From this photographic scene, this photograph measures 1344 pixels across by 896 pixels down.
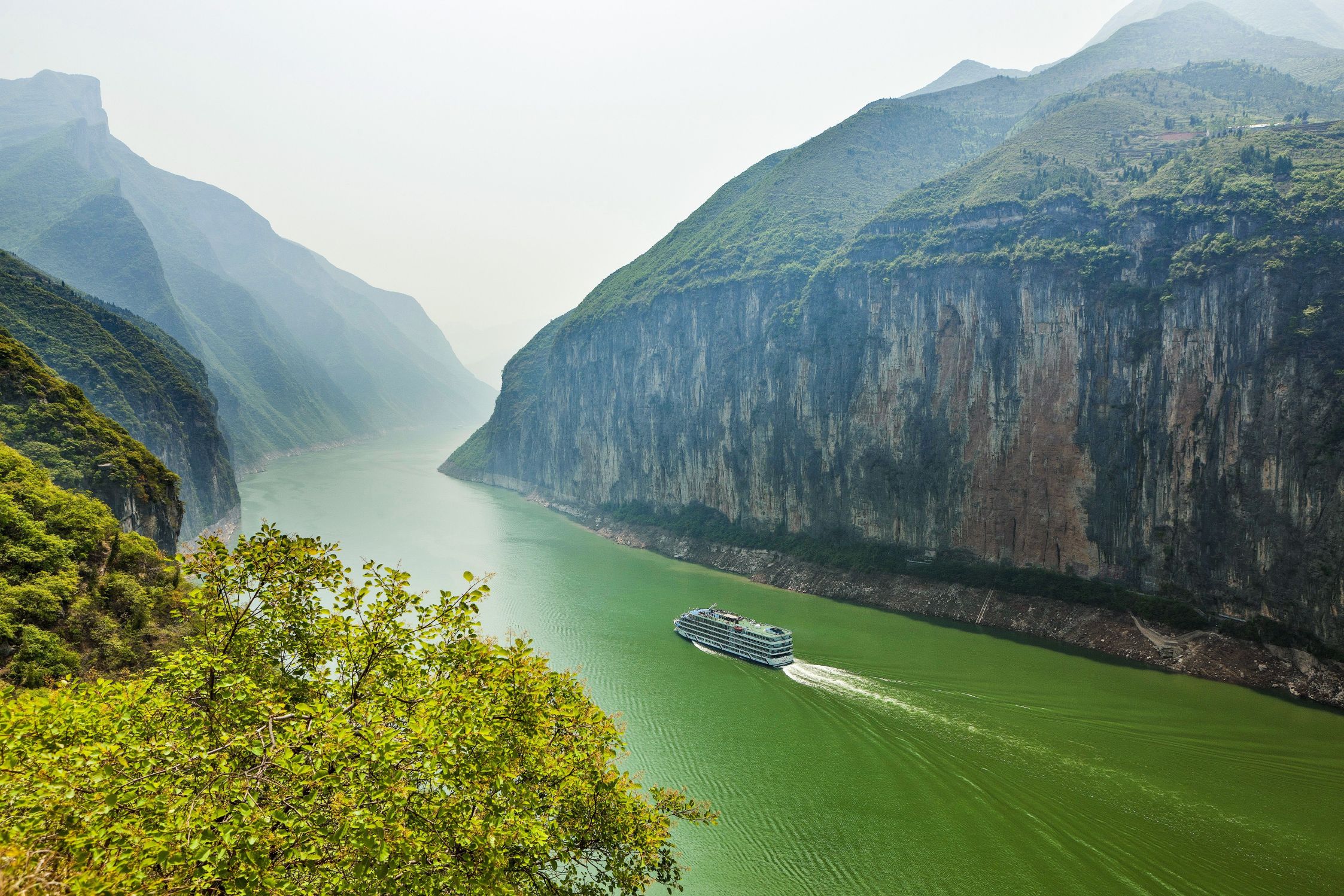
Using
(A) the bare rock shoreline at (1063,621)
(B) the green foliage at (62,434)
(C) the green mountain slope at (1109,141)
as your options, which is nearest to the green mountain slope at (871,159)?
(C) the green mountain slope at (1109,141)

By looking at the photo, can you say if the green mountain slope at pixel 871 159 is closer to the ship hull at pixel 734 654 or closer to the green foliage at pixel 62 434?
the ship hull at pixel 734 654

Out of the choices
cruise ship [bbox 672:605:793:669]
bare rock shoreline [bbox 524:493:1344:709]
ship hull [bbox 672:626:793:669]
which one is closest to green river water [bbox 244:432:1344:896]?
ship hull [bbox 672:626:793:669]

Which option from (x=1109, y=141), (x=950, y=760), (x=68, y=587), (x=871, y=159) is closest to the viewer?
Result: (x=68, y=587)

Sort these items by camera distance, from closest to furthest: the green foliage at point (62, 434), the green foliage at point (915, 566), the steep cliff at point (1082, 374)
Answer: the green foliage at point (62, 434), the steep cliff at point (1082, 374), the green foliage at point (915, 566)

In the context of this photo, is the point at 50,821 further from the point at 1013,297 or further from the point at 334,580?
the point at 1013,297

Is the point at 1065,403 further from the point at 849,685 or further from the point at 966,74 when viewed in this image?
the point at 966,74

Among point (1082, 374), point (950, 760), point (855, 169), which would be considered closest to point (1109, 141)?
point (1082, 374)
